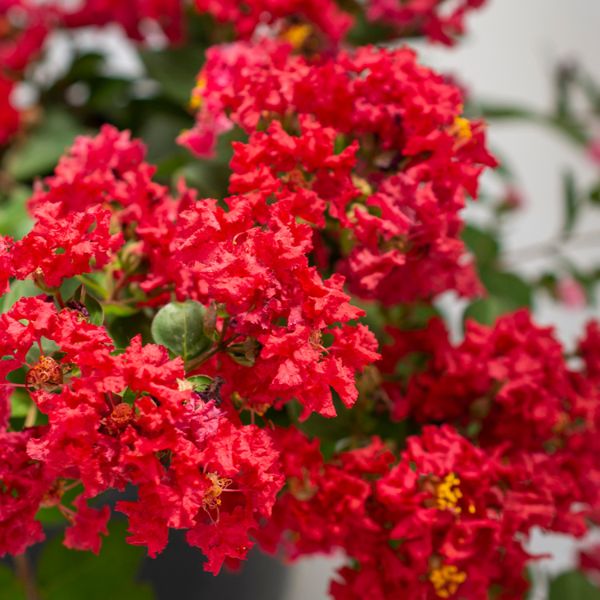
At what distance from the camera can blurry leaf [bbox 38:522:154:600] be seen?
712mm

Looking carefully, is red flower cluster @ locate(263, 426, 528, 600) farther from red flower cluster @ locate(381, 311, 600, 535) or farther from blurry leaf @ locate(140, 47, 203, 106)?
blurry leaf @ locate(140, 47, 203, 106)

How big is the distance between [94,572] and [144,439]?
425mm

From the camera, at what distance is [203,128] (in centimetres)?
59

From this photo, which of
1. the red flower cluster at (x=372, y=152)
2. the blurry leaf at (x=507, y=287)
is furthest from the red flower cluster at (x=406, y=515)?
the blurry leaf at (x=507, y=287)

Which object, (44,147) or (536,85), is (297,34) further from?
(536,85)

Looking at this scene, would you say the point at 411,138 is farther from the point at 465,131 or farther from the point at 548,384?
the point at 548,384

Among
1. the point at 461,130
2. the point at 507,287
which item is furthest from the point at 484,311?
the point at 461,130

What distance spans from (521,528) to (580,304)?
2.97ft

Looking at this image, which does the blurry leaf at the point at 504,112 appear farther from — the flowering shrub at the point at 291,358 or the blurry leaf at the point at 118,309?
the blurry leaf at the point at 118,309

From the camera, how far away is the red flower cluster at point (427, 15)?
801 mm

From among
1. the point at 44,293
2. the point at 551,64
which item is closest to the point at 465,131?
the point at 44,293

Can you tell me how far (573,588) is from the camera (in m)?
0.78

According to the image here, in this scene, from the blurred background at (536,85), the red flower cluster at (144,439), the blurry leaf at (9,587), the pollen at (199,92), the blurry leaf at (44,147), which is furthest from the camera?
the blurred background at (536,85)

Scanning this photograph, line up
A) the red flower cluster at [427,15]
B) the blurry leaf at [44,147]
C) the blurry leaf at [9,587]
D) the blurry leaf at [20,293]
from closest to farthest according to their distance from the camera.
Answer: the blurry leaf at [20,293] → the blurry leaf at [9,587] → the red flower cluster at [427,15] → the blurry leaf at [44,147]
